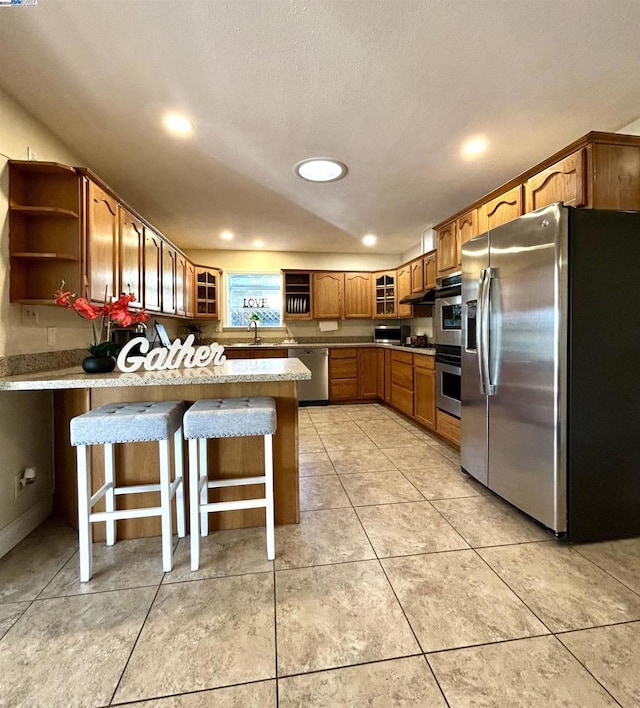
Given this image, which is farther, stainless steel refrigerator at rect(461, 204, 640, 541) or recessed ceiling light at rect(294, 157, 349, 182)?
recessed ceiling light at rect(294, 157, 349, 182)

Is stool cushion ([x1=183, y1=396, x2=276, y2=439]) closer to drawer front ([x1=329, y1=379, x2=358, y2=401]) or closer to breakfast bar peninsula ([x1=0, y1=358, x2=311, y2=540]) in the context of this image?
breakfast bar peninsula ([x1=0, y1=358, x2=311, y2=540])

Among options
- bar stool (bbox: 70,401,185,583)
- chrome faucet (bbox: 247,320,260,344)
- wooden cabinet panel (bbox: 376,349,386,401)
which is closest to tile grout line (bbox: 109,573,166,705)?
bar stool (bbox: 70,401,185,583)

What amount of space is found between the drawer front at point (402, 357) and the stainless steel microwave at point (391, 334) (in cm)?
71

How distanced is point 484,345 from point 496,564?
1241mm

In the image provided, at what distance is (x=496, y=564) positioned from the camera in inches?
66.7

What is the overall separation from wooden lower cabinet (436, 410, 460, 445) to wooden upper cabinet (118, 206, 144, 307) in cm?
296

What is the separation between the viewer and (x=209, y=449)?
2.04 meters

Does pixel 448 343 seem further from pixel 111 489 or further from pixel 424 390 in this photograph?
pixel 111 489

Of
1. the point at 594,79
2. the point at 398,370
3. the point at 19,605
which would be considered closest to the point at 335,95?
the point at 594,79

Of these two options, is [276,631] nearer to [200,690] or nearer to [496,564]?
[200,690]

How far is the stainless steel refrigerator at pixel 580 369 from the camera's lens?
180cm

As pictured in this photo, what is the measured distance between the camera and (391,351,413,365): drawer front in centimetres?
425

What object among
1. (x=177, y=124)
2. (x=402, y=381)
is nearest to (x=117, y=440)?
(x=177, y=124)

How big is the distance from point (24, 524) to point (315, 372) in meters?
3.78
